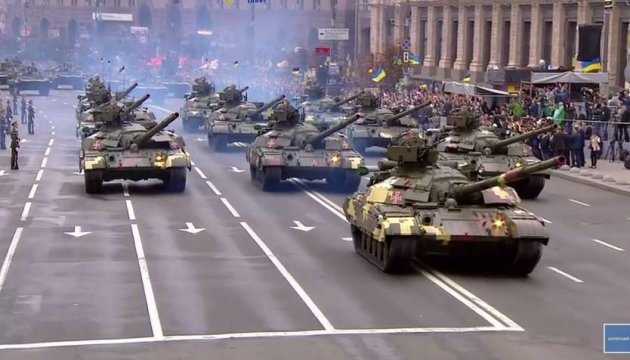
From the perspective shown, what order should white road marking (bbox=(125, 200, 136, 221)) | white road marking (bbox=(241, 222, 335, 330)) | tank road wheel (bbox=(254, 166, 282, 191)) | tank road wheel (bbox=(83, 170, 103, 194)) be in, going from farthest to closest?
tank road wheel (bbox=(254, 166, 282, 191)) < tank road wheel (bbox=(83, 170, 103, 194)) < white road marking (bbox=(125, 200, 136, 221)) < white road marking (bbox=(241, 222, 335, 330))

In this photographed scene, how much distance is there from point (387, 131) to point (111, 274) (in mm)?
26706

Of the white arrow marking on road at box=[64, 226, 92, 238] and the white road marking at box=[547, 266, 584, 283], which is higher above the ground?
the white road marking at box=[547, 266, 584, 283]

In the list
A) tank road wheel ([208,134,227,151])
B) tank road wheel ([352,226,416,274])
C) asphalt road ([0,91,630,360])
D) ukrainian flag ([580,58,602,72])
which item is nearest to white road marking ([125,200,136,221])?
asphalt road ([0,91,630,360])

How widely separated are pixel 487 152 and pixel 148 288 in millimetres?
16295

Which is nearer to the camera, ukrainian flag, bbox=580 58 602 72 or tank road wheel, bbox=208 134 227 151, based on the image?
ukrainian flag, bbox=580 58 602 72

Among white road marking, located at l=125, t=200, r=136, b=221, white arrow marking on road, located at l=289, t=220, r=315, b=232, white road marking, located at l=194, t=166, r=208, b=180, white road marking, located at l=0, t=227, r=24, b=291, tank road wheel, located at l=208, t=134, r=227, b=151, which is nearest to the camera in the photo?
white road marking, located at l=0, t=227, r=24, b=291

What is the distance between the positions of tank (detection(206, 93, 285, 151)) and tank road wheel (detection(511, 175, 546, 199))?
1607 cm

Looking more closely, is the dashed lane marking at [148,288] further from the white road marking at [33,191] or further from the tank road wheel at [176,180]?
the white road marking at [33,191]

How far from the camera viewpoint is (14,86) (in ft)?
315

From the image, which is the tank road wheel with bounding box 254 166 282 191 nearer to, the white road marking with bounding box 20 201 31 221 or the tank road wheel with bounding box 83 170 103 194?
the tank road wheel with bounding box 83 170 103 194

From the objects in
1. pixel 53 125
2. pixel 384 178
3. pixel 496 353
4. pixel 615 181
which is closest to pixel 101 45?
pixel 53 125

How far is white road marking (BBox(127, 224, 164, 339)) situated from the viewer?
66.7 ft

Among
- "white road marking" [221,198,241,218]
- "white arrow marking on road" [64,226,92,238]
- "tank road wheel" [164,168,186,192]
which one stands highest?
"tank road wheel" [164,168,186,192]

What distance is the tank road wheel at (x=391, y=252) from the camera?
24469mm
